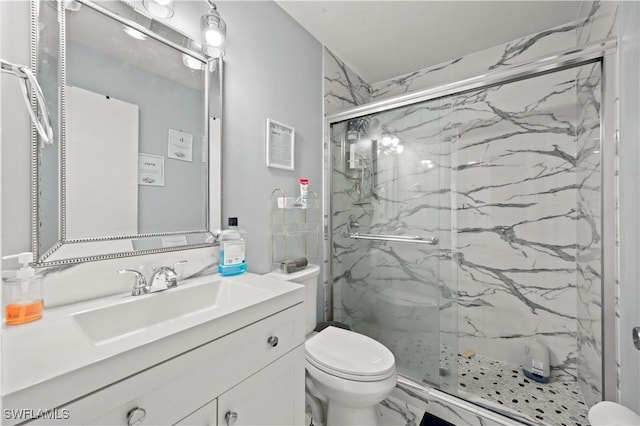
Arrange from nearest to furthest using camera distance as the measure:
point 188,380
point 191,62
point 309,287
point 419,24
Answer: point 188,380, point 191,62, point 309,287, point 419,24

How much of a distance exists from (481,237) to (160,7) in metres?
2.41

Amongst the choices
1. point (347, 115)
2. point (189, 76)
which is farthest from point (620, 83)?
point (189, 76)

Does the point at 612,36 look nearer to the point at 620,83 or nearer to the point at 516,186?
the point at 620,83

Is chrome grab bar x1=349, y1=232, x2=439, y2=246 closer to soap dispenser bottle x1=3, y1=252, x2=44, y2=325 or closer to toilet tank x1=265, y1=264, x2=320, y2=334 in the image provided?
toilet tank x1=265, y1=264, x2=320, y2=334

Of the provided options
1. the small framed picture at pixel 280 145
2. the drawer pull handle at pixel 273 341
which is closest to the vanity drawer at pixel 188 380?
the drawer pull handle at pixel 273 341

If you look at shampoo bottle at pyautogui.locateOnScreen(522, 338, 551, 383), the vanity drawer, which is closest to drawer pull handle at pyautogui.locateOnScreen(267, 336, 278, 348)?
the vanity drawer

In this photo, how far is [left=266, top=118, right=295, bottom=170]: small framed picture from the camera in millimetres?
1587

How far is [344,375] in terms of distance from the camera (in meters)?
1.24

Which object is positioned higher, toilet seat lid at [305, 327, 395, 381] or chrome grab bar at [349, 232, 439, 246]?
chrome grab bar at [349, 232, 439, 246]

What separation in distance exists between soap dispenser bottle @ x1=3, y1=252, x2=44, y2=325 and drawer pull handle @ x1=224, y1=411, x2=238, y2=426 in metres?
0.57

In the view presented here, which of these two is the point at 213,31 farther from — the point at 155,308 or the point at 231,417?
the point at 231,417

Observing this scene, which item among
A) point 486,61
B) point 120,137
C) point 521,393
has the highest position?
point 486,61

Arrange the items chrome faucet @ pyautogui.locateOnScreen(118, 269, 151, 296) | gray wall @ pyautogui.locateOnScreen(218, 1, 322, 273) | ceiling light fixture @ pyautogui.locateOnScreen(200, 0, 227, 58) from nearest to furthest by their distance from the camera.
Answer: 1. chrome faucet @ pyautogui.locateOnScreen(118, 269, 151, 296)
2. ceiling light fixture @ pyautogui.locateOnScreen(200, 0, 227, 58)
3. gray wall @ pyautogui.locateOnScreen(218, 1, 322, 273)

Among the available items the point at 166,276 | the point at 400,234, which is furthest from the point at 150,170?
the point at 400,234
